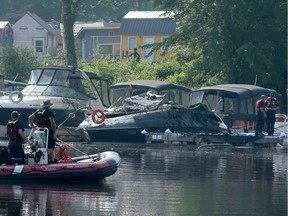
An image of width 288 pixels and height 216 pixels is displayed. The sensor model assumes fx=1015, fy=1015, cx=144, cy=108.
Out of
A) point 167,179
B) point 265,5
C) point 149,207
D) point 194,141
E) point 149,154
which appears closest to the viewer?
point 149,207

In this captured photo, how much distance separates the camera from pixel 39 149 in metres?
21.8

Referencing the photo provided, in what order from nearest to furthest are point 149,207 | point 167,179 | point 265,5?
point 149,207 < point 167,179 < point 265,5

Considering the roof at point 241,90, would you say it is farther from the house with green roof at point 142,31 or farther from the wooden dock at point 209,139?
the house with green roof at point 142,31

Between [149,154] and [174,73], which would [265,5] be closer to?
[174,73]

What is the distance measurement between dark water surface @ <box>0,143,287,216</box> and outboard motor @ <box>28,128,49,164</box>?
510 mm

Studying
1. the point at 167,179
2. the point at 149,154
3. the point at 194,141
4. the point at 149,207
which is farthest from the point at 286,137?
the point at 149,207

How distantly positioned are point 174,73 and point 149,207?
125 feet

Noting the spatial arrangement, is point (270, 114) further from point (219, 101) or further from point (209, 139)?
point (219, 101)

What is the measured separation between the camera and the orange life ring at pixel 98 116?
34375 mm

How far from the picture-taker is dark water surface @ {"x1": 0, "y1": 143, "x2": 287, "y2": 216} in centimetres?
1852

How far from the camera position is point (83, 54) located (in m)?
88.8

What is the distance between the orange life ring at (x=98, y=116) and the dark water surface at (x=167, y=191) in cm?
528

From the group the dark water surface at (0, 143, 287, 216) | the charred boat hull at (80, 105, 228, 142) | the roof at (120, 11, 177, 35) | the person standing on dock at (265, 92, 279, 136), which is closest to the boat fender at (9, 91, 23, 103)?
the charred boat hull at (80, 105, 228, 142)

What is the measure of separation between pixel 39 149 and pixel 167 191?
9.56ft
